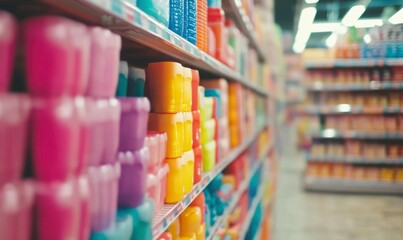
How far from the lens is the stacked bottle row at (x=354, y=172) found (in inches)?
276

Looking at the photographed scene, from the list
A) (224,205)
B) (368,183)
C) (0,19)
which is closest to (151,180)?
(0,19)

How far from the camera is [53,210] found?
69cm

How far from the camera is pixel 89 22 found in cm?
107

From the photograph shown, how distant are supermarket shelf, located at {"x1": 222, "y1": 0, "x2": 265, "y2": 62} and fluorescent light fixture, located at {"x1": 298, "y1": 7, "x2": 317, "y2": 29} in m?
6.25

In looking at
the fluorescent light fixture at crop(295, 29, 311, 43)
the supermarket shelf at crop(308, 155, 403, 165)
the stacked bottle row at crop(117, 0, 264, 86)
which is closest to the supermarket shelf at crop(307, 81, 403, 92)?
the supermarket shelf at crop(308, 155, 403, 165)

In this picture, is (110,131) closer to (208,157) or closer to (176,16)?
(176,16)

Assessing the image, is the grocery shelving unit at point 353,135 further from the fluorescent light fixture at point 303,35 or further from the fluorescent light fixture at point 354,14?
the fluorescent light fixture at point 303,35

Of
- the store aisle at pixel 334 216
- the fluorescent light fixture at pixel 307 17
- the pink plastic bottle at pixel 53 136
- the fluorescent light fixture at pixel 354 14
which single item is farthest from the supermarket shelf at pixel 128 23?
the fluorescent light fixture at pixel 354 14

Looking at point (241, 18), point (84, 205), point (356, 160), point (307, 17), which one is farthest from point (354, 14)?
point (84, 205)

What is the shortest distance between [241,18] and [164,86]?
6.56ft

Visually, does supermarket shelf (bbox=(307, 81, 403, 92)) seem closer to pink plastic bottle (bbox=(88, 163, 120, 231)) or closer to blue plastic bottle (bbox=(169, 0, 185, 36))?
blue plastic bottle (bbox=(169, 0, 185, 36))

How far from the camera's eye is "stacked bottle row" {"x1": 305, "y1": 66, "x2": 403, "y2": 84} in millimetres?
6949

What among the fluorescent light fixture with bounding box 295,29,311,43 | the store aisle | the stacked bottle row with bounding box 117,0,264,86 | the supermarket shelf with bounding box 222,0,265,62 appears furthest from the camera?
the fluorescent light fixture with bounding box 295,29,311,43

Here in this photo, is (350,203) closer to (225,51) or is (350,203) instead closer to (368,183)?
(368,183)
